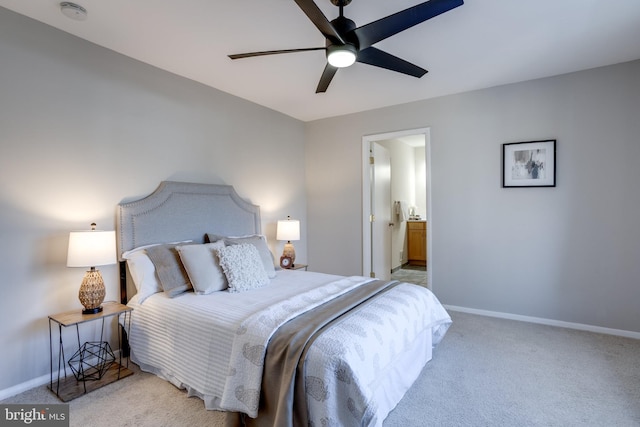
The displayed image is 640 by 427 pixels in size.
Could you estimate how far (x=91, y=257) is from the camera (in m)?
2.27

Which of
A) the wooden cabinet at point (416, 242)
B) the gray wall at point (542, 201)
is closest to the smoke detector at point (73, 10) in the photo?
the gray wall at point (542, 201)

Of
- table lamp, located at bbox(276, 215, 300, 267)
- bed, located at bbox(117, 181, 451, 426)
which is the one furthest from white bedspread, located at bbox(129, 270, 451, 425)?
table lamp, located at bbox(276, 215, 300, 267)

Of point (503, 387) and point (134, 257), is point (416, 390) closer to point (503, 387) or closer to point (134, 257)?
point (503, 387)

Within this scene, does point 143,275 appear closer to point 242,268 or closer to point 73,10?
point 242,268

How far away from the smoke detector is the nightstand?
2061 mm

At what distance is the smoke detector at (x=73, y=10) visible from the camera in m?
2.13

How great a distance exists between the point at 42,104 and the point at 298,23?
76.6 inches

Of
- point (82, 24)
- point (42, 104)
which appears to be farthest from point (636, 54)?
point (42, 104)

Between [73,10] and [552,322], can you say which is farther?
[552,322]

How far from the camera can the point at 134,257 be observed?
8.67ft

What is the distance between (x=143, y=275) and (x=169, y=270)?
20cm

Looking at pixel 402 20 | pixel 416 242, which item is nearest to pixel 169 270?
pixel 402 20

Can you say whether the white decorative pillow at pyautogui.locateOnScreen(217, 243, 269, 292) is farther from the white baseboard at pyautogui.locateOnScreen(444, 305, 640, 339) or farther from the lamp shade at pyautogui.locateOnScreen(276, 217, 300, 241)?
the white baseboard at pyautogui.locateOnScreen(444, 305, 640, 339)

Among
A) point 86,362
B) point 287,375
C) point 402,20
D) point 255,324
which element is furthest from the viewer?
point 86,362
